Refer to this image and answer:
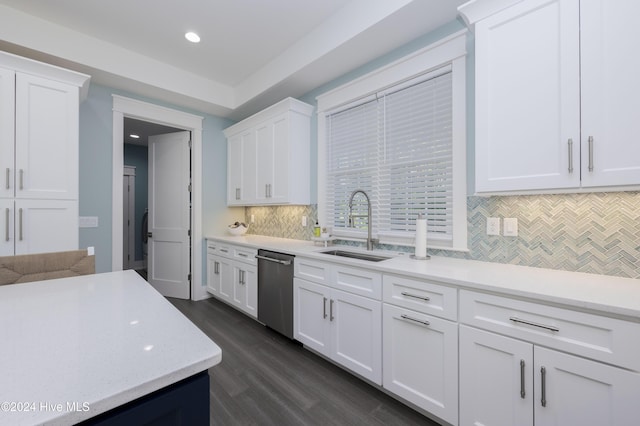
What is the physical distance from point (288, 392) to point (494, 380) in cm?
132

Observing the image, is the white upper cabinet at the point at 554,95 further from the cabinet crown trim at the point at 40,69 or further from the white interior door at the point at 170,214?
the white interior door at the point at 170,214

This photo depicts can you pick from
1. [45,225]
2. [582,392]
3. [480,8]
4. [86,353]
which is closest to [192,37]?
[45,225]

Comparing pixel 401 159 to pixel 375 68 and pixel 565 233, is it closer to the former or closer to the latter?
pixel 375 68

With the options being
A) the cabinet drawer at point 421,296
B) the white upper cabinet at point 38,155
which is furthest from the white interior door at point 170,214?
the cabinet drawer at point 421,296

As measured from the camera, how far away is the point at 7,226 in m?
2.18

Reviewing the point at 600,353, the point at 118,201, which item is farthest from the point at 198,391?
the point at 118,201

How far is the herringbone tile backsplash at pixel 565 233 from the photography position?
1.48 metres

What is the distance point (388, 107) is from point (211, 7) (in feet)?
6.00

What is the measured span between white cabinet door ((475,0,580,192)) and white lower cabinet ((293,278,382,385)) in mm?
1149

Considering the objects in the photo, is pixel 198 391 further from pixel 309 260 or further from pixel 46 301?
pixel 309 260

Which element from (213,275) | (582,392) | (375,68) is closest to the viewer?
(582,392)

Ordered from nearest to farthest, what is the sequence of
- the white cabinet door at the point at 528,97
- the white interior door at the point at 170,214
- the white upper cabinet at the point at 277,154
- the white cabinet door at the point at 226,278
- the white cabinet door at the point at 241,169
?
the white cabinet door at the point at 528,97 < the white upper cabinet at the point at 277,154 < the white cabinet door at the point at 226,278 < the white cabinet door at the point at 241,169 < the white interior door at the point at 170,214

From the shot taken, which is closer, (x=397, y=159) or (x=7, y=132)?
(x=7, y=132)

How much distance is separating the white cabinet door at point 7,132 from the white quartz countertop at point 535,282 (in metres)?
2.77
